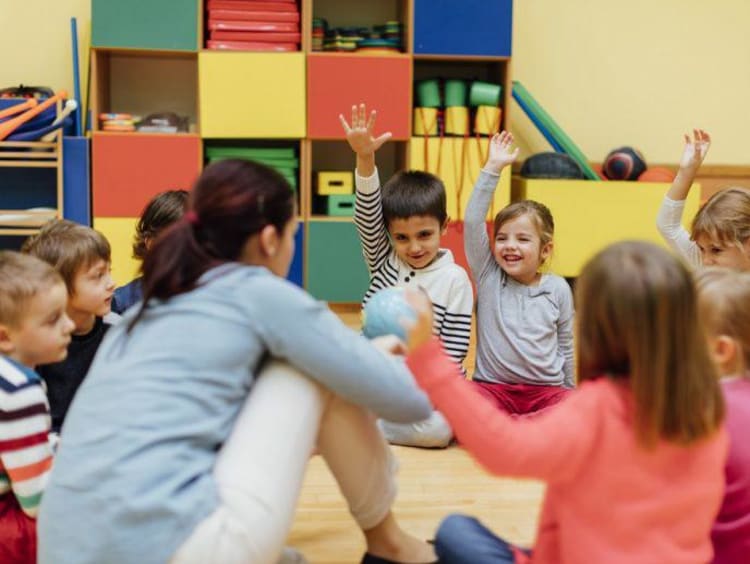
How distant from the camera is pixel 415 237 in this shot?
8.32 ft

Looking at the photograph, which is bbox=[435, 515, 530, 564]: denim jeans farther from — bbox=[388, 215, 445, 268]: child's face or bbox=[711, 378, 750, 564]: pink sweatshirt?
bbox=[388, 215, 445, 268]: child's face

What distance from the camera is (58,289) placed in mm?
1604

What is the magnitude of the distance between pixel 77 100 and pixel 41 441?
3287mm

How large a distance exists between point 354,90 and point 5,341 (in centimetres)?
311

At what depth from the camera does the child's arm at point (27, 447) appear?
4.74 feet

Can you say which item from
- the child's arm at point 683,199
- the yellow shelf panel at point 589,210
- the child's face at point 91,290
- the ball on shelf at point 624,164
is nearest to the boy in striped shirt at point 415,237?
the child's arm at point 683,199

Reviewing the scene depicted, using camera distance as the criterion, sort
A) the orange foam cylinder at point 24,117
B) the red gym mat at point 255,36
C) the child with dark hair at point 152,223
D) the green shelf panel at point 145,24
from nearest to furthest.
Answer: the child with dark hair at point 152,223 < the orange foam cylinder at point 24,117 < the green shelf panel at point 145,24 < the red gym mat at point 255,36

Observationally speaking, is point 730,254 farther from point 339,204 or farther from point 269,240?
point 339,204

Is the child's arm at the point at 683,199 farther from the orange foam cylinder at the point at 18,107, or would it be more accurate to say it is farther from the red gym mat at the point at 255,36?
the orange foam cylinder at the point at 18,107

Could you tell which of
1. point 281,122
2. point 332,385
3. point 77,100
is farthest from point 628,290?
point 77,100

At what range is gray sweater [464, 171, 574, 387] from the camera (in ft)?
8.29

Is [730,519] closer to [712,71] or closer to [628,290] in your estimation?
[628,290]

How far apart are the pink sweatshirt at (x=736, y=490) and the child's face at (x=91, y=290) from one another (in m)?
1.29

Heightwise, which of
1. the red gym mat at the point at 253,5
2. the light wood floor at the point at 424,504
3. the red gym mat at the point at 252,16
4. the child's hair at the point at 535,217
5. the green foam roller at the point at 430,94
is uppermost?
the red gym mat at the point at 253,5
